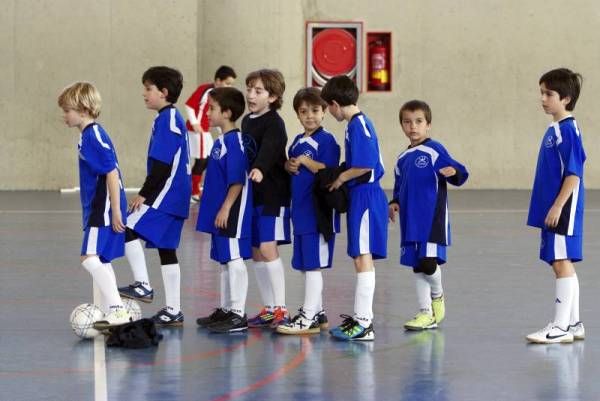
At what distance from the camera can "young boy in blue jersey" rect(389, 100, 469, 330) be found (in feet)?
22.2

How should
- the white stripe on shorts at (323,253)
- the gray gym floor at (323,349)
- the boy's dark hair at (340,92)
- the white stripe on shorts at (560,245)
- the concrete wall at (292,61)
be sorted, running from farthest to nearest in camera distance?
the concrete wall at (292,61) → the white stripe on shorts at (323,253) → the boy's dark hair at (340,92) → the white stripe on shorts at (560,245) → the gray gym floor at (323,349)

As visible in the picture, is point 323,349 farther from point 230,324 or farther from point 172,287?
point 172,287

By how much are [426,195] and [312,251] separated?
0.71 m

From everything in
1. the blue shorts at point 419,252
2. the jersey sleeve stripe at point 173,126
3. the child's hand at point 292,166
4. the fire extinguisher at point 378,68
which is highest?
the fire extinguisher at point 378,68

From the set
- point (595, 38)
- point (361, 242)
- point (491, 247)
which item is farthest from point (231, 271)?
point (595, 38)

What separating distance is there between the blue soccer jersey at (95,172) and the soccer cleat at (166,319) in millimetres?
689

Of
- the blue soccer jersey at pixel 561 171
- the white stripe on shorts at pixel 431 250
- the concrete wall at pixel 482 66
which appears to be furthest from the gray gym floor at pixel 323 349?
the concrete wall at pixel 482 66

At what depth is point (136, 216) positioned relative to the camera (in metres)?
6.94

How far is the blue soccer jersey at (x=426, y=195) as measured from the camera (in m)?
6.79

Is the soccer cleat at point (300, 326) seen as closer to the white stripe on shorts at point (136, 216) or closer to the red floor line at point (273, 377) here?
the red floor line at point (273, 377)

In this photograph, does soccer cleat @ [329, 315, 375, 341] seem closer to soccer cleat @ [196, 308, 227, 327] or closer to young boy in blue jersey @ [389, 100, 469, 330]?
young boy in blue jersey @ [389, 100, 469, 330]

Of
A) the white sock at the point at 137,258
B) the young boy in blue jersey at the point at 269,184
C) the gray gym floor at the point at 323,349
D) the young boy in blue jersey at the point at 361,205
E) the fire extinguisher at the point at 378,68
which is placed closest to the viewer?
the gray gym floor at the point at 323,349

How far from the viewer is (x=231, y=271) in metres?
6.80

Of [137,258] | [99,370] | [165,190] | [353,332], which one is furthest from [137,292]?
[99,370]
